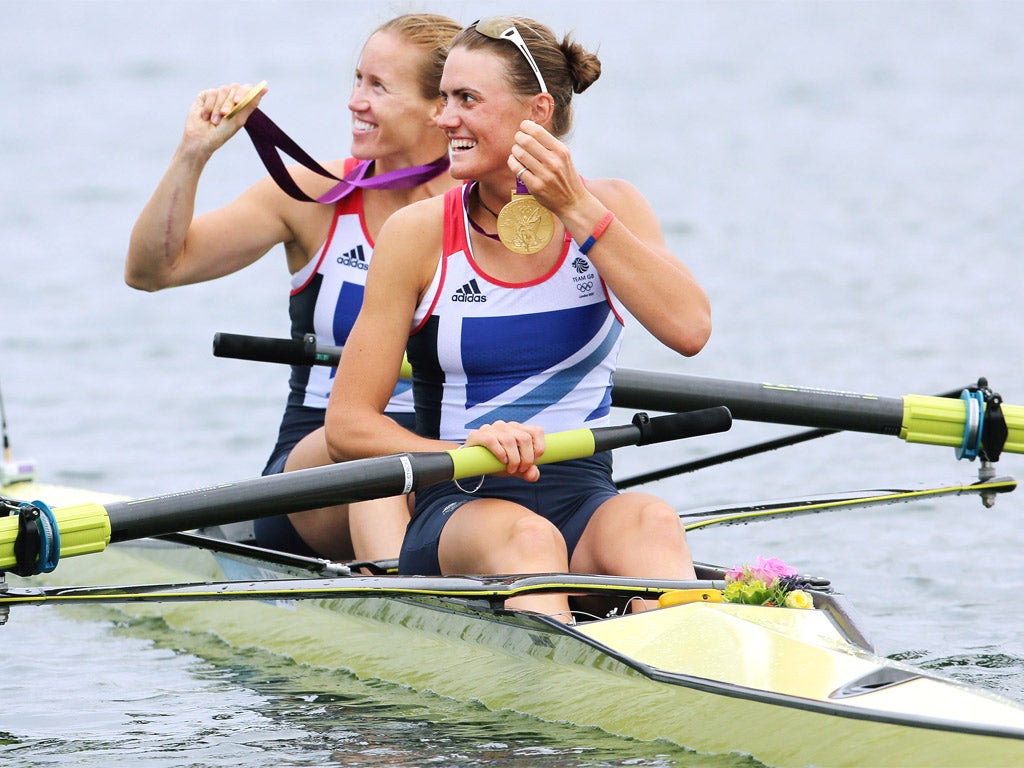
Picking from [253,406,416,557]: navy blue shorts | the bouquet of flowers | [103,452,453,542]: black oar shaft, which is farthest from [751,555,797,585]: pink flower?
[253,406,416,557]: navy blue shorts

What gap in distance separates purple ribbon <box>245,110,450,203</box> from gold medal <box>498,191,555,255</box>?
42.9 inches

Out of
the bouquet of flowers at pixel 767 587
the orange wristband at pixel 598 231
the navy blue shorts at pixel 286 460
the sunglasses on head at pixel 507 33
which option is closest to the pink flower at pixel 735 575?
the bouquet of flowers at pixel 767 587

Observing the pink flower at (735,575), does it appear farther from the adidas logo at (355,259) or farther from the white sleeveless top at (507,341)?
the adidas logo at (355,259)

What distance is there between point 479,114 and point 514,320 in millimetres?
492

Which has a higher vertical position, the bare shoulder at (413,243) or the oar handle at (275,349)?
the bare shoulder at (413,243)

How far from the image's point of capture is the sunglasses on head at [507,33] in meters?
4.00

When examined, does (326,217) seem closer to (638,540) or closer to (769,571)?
(638,540)

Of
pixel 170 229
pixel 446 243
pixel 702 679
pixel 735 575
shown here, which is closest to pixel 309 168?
pixel 170 229

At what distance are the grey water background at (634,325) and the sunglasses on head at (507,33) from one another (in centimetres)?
119

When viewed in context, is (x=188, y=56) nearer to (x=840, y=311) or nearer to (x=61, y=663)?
(x=840, y=311)

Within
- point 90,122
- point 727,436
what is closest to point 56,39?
point 90,122

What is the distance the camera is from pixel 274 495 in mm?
3918

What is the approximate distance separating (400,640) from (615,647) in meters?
0.94

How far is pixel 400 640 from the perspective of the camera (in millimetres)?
4492
